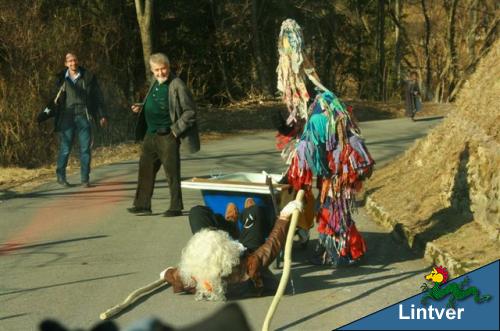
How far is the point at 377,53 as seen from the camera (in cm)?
4197

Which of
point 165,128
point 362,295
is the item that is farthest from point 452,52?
point 362,295

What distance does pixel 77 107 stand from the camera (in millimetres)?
12625

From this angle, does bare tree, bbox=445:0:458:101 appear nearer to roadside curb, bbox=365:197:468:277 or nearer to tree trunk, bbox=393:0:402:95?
tree trunk, bbox=393:0:402:95

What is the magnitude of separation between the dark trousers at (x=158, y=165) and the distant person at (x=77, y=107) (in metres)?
2.16

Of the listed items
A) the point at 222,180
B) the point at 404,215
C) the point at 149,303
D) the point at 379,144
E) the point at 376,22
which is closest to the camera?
the point at 149,303

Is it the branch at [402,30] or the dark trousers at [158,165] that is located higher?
the branch at [402,30]

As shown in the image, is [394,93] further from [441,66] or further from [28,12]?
[28,12]

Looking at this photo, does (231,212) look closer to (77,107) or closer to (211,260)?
(211,260)

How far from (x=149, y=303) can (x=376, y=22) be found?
35678 mm

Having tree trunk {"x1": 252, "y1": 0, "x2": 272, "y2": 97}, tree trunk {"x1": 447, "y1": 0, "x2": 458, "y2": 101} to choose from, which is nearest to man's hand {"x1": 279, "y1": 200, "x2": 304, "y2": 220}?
tree trunk {"x1": 252, "y1": 0, "x2": 272, "y2": 97}

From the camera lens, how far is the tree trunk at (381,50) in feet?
126

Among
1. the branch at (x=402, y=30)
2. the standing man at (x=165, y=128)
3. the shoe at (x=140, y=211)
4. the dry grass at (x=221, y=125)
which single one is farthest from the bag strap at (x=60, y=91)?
the branch at (x=402, y=30)

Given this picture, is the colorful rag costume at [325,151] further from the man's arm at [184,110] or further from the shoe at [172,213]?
the shoe at [172,213]

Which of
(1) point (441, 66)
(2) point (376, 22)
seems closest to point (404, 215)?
(2) point (376, 22)
